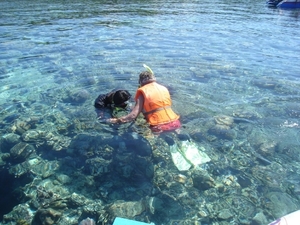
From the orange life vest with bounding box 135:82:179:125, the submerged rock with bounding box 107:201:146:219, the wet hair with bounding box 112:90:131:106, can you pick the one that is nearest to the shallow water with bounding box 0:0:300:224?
the wet hair with bounding box 112:90:131:106

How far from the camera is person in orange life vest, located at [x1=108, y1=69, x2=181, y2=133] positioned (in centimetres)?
657

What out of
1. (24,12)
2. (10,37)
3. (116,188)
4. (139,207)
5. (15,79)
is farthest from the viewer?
(24,12)

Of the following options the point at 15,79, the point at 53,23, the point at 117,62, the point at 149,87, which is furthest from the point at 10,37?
the point at 149,87

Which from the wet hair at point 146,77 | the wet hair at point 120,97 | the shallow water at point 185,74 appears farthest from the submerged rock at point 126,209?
the wet hair at point 120,97

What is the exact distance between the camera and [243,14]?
27.8 m

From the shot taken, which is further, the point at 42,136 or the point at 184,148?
the point at 42,136

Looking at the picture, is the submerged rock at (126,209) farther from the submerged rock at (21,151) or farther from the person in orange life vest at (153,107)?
the submerged rock at (21,151)

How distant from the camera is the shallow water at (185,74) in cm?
711

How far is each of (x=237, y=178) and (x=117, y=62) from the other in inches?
343

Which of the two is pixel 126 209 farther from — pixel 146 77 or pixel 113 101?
→ pixel 113 101

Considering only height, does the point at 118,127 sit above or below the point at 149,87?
below

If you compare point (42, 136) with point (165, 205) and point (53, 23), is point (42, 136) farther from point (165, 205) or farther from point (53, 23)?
point (53, 23)

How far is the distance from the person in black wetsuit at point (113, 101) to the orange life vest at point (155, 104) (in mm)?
1086

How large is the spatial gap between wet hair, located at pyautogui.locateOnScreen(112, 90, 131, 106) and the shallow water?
894mm
